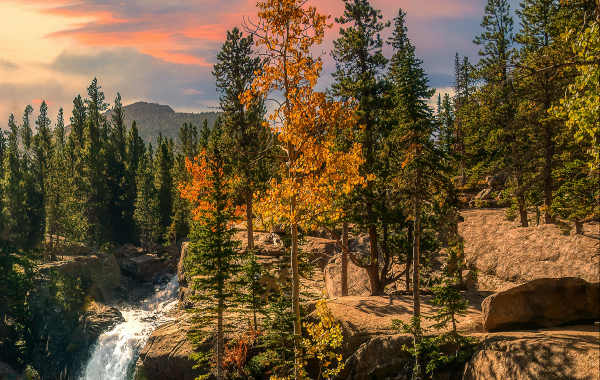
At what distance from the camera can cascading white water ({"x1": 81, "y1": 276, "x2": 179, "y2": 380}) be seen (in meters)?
28.0

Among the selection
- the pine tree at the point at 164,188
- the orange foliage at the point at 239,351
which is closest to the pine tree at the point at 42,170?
the pine tree at the point at 164,188

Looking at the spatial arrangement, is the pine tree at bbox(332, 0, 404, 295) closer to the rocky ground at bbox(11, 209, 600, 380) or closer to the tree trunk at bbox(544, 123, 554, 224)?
the rocky ground at bbox(11, 209, 600, 380)

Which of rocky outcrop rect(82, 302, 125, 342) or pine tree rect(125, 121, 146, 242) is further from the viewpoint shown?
pine tree rect(125, 121, 146, 242)

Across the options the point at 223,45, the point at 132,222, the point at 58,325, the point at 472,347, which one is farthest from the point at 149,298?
the point at 472,347

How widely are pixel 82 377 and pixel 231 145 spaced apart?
941 inches

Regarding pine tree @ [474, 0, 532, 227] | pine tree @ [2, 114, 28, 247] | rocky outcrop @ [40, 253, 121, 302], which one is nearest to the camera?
pine tree @ [474, 0, 532, 227]

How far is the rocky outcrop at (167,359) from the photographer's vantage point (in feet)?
62.4

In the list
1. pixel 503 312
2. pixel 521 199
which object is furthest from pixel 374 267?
pixel 521 199

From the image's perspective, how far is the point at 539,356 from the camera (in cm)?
988

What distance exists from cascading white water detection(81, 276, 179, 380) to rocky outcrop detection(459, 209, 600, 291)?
2594 centimetres

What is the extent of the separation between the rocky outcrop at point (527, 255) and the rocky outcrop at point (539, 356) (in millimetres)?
4594

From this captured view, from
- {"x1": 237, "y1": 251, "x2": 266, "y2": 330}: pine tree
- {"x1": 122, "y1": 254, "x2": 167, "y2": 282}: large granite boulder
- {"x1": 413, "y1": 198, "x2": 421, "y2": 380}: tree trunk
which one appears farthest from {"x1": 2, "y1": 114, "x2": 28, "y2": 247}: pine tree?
{"x1": 413, "y1": 198, "x2": 421, "y2": 380}: tree trunk

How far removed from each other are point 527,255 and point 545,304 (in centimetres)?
905

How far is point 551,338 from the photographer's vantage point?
10.5m
